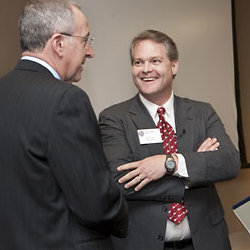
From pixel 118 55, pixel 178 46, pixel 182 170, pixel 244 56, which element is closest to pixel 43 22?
pixel 182 170

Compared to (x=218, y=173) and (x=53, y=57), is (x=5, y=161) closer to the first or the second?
(x=53, y=57)

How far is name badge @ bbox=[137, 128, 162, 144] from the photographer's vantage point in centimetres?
204

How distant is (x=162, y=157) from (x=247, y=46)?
2655 mm

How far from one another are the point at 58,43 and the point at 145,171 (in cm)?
77

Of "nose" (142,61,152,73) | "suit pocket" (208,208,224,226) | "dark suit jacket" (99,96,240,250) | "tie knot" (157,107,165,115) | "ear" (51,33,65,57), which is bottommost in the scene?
"suit pocket" (208,208,224,226)

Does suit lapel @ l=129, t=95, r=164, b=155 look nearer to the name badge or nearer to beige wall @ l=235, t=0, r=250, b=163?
the name badge

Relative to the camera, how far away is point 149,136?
2.05 metres

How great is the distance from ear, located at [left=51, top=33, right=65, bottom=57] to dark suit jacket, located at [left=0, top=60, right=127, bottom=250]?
0.15m

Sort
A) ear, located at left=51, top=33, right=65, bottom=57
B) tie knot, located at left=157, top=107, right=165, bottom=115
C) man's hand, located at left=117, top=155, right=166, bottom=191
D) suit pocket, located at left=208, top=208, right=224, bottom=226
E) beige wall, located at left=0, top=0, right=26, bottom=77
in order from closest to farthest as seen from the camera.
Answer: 1. ear, located at left=51, top=33, right=65, bottom=57
2. man's hand, located at left=117, top=155, right=166, bottom=191
3. suit pocket, located at left=208, top=208, right=224, bottom=226
4. tie knot, located at left=157, top=107, right=165, bottom=115
5. beige wall, located at left=0, top=0, right=26, bottom=77

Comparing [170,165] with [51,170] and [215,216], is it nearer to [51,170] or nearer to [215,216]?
[215,216]

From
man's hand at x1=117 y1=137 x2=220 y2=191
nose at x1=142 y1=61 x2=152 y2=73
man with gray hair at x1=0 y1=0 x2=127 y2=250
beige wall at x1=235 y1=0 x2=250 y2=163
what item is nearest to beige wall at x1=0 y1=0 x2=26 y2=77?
nose at x1=142 y1=61 x2=152 y2=73

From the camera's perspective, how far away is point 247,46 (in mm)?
4145

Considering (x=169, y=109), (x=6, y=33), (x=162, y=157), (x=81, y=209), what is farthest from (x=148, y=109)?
(x=6, y=33)

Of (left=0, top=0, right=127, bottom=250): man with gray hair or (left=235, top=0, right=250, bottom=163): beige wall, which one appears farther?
(left=235, top=0, right=250, bottom=163): beige wall
